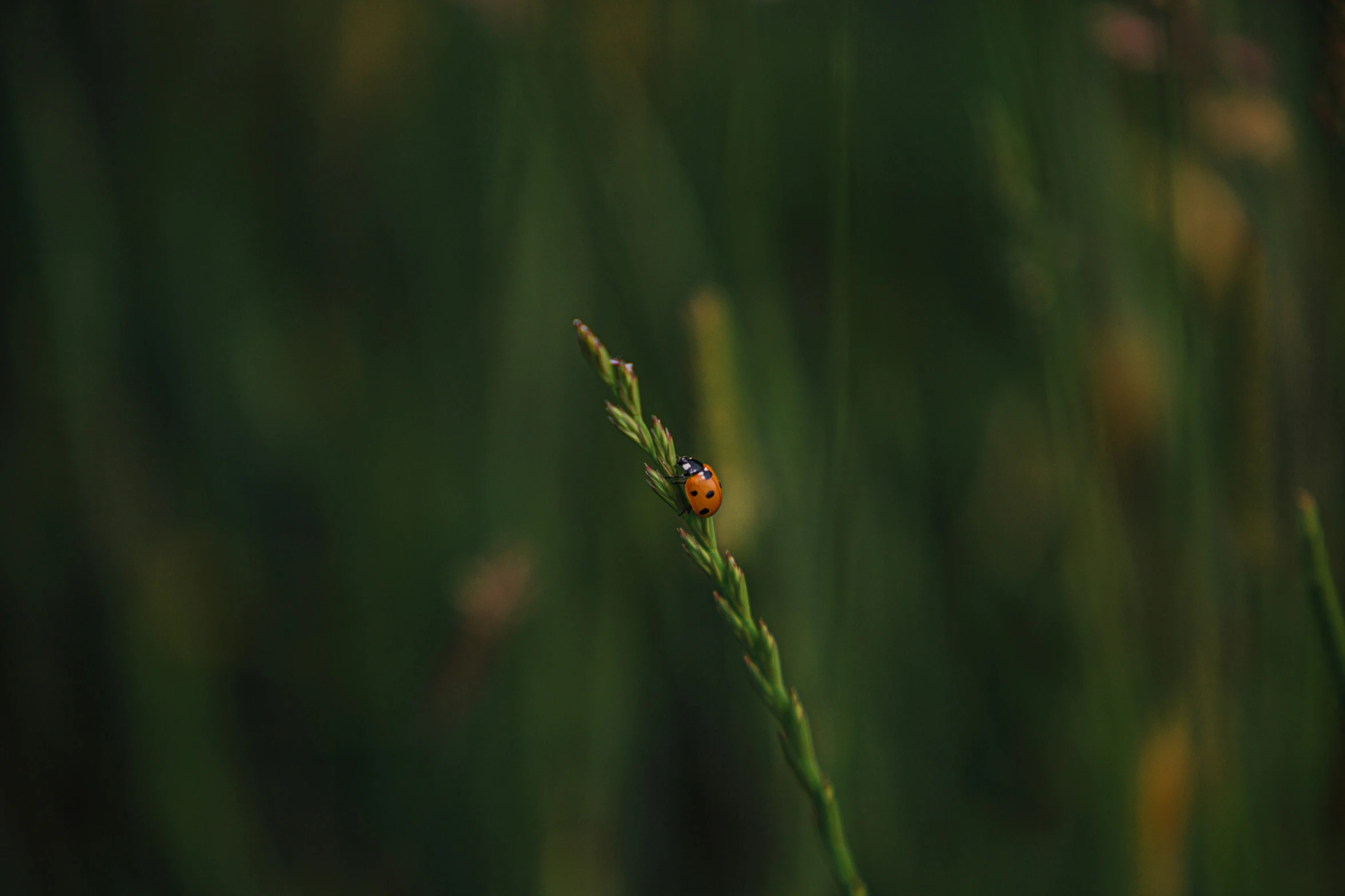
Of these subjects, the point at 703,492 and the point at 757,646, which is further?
the point at 703,492

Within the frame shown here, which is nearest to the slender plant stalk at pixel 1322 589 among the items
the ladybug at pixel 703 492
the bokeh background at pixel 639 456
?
the bokeh background at pixel 639 456

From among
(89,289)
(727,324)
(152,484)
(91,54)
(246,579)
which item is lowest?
(246,579)

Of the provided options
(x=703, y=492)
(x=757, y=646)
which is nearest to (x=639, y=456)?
(x=703, y=492)

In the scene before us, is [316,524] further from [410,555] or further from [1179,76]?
[1179,76]

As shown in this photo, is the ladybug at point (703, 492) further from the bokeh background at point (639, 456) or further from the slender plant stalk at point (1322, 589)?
the slender plant stalk at point (1322, 589)

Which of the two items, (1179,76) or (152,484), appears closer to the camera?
(1179,76)

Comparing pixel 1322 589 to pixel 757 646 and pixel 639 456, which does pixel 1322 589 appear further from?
pixel 639 456

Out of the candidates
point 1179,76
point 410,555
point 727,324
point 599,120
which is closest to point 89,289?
point 410,555
